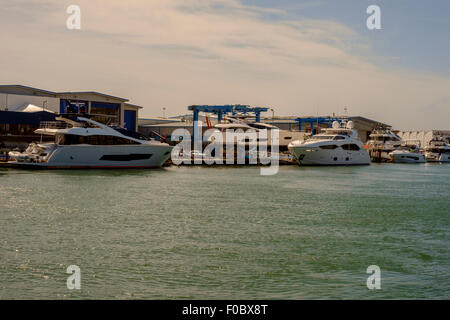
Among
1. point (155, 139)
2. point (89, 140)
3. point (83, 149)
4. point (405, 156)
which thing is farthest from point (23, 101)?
point (405, 156)

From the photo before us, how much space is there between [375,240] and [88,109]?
2323 inches

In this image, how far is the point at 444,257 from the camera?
16.2 meters

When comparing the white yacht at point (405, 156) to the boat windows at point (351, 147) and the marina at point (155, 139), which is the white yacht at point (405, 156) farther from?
the boat windows at point (351, 147)

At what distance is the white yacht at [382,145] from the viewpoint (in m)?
83.1

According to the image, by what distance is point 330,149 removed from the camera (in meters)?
62.0

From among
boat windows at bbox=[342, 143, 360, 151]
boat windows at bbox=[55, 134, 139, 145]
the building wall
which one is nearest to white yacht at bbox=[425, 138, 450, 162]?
boat windows at bbox=[342, 143, 360, 151]

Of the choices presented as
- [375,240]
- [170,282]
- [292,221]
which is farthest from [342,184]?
[170,282]

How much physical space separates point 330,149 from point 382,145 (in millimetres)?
26648

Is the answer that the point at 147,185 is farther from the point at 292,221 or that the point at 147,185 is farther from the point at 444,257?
the point at 444,257

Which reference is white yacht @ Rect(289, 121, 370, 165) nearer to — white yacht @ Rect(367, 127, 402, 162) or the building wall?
white yacht @ Rect(367, 127, 402, 162)

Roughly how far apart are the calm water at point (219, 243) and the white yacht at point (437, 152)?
60.8 metres

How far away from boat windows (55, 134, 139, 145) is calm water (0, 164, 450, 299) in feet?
45.3
